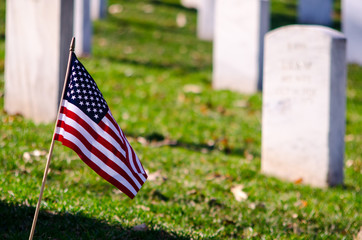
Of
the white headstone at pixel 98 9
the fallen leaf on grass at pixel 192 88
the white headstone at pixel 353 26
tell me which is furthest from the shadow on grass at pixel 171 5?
the fallen leaf on grass at pixel 192 88

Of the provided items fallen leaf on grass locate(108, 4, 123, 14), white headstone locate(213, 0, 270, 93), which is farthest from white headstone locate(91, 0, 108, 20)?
white headstone locate(213, 0, 270, 93)

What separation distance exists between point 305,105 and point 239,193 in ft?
4.23

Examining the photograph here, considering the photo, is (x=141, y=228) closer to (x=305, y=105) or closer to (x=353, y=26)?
(x=305, y=105)

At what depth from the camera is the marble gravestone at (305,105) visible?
17.0 feet

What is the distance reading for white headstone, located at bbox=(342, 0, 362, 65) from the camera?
35.5 feet

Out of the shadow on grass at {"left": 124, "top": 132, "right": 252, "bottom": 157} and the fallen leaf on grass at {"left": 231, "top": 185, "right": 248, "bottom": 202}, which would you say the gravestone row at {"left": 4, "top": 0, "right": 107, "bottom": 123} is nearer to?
the shadow on grass at {"left": 124, "top": 132, "right": 252, "bottom": 157}

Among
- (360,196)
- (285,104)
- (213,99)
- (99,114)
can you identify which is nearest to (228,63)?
(213,99)

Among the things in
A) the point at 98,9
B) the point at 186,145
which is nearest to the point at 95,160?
the point at 186,145

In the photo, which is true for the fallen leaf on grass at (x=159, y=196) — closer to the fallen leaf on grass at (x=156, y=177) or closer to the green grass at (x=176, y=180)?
the green grass at (x=176, y=180)

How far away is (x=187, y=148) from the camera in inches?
237

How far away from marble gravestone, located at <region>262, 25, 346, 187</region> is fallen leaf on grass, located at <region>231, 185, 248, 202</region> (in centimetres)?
82

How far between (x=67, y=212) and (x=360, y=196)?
288cm

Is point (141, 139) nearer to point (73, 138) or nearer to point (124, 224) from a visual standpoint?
point (124, 224)

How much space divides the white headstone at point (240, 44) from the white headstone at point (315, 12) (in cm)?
626
